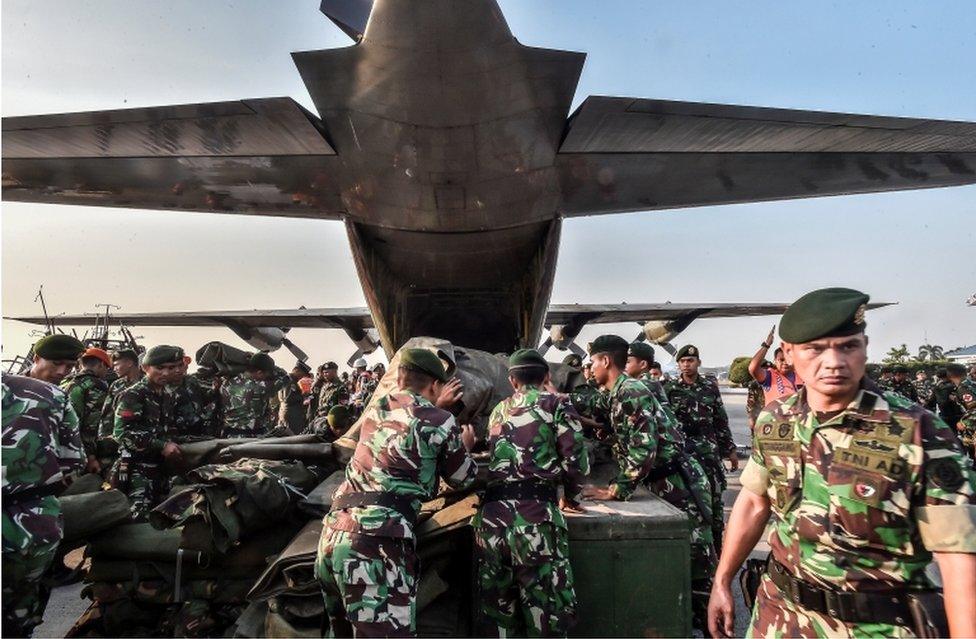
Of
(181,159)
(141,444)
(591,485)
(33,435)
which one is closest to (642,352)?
(591,485)

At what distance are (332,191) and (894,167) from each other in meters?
3.91

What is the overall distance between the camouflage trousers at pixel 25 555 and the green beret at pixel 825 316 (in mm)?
3223

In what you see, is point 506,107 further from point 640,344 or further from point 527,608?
point 527,608

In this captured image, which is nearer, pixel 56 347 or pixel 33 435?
pixel 33 435

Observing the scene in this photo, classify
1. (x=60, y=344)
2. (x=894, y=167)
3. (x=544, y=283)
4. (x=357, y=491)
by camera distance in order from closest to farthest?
(x=357, y=491), (x=60, y=344), (x=894, y=167), (x=544, y=283)

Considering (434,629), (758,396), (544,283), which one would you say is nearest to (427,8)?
(544,283)

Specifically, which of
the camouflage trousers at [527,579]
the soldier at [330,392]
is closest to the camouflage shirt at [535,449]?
the camouflage trousers at [527,579]

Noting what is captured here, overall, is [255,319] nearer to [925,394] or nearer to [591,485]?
[591,485]

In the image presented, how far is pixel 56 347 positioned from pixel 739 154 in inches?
174

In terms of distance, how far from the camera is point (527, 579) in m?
2.68

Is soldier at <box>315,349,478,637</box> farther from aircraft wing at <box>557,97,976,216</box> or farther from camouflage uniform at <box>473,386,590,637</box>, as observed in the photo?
aircraft wing at <box>557,97,976,216</box>

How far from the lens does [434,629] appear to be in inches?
110

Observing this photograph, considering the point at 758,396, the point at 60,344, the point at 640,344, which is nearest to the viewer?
the point at 60,344

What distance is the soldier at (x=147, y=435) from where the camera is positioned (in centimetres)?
455
